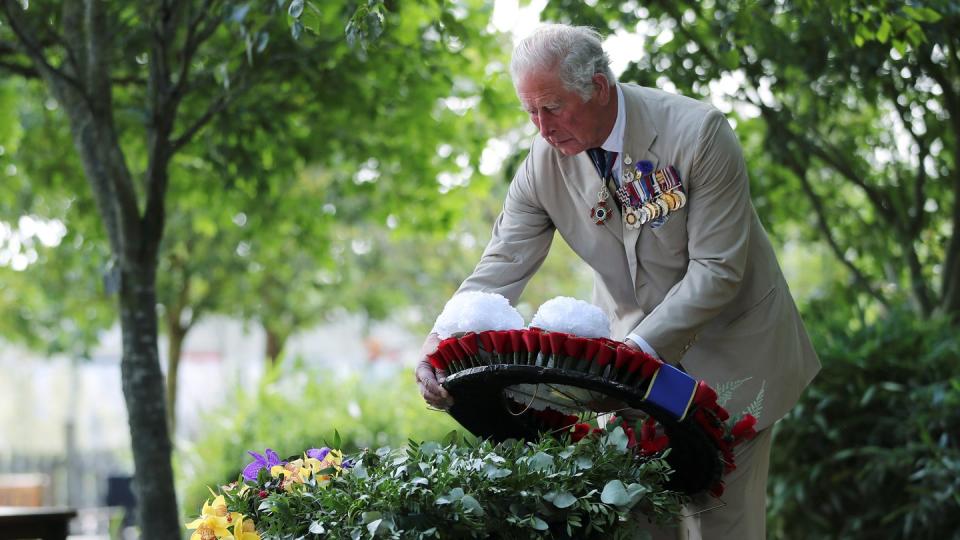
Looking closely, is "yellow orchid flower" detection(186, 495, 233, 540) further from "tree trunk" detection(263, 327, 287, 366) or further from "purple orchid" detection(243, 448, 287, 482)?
"tree trunk" detection(263, 327, 287, 366)

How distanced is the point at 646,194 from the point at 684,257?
0.63ft

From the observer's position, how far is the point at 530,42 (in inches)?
105

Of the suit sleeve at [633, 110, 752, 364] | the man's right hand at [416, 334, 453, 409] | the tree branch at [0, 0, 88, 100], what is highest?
the tree branch at [0, 0, 88, 100]

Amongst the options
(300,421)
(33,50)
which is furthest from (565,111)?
(300,421)

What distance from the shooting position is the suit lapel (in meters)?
2.81

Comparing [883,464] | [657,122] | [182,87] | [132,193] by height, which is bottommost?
[883,464]

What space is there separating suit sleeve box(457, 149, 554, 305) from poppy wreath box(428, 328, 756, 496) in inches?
17.0

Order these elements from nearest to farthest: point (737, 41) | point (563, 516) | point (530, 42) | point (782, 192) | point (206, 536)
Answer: point (563, 516) < point (206, 536) < point (530, 42) < point (737, 41) < point (782, 192)

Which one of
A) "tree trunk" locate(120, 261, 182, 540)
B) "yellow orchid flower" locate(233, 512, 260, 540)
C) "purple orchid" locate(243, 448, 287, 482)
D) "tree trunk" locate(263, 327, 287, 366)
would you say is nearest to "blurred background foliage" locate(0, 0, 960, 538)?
"tree trunk" locate(120, 261, 182, 540)

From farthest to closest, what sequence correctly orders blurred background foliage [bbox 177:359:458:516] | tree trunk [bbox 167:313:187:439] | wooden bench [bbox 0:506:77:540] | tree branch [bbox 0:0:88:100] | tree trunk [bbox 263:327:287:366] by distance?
tree trunk [bbox 263:327:287:366] → tree trunk [bbox 167:313:187:439] → blurred background foliage [bbox 177:359:458:516] → wooden bench [bbox 0:506:77:540] → tree branch [bbox 0:0:88:100]

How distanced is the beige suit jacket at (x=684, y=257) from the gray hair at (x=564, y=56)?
21 centimetres

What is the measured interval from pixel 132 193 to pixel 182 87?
53 centimetres

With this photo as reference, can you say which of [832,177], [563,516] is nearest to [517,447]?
[563,516]

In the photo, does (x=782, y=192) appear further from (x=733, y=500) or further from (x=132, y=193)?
(x=733, y=500)
